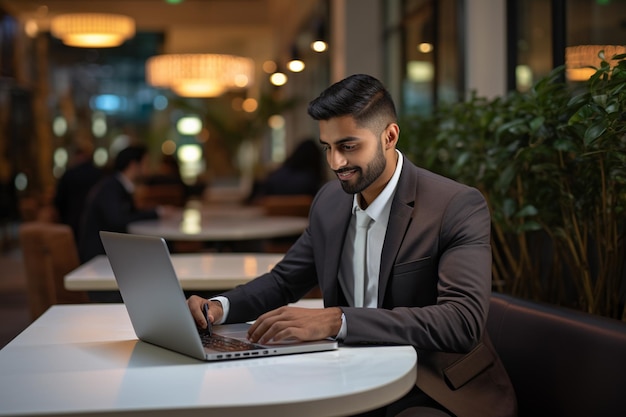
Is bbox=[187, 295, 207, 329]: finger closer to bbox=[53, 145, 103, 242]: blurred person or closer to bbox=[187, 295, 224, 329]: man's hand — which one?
bbox=[187, 295, 224, 329]: man's hand

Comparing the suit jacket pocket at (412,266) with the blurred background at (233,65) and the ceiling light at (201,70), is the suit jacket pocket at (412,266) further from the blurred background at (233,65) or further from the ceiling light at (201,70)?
the ceiling light at (201,70)

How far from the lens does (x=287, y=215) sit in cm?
838

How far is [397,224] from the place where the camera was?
2422 mm

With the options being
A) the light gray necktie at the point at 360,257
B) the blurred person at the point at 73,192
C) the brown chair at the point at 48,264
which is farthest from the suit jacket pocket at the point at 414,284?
the blurred person at the point at 73,192

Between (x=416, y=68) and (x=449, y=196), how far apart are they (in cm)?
579

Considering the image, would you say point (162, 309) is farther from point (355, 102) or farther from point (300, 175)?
point (300, 175)

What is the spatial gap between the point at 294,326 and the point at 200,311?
0.36 m

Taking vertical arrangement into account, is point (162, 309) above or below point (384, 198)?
below

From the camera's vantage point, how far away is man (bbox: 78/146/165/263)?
6.05 m

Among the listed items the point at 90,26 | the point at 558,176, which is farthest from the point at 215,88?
the point at 558,176

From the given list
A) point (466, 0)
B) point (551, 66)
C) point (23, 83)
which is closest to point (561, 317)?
point (551, 66)

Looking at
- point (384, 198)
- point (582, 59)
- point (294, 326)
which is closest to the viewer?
point (294, 326)

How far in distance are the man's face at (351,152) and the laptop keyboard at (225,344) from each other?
1.56ft

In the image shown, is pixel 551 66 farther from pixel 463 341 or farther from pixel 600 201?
pixel 463 341
